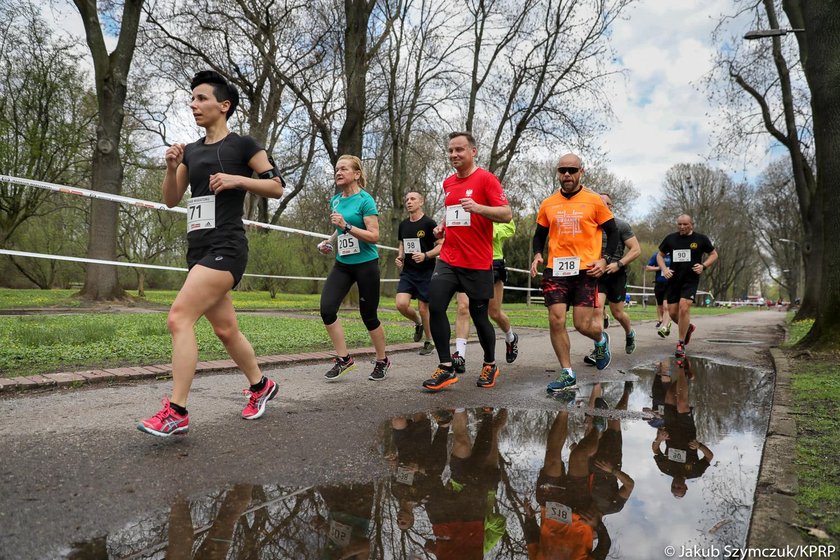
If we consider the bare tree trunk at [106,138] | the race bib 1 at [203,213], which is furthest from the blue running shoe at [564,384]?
the bare tree trunk at [106,138]

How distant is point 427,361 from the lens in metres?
6.88

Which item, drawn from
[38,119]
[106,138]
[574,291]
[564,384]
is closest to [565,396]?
[564,384]

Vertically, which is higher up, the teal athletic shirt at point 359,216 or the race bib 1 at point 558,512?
the teal athletic shirt at point 359,216

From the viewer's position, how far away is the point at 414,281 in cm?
756

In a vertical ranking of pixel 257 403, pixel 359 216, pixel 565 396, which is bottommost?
pixel 565 396

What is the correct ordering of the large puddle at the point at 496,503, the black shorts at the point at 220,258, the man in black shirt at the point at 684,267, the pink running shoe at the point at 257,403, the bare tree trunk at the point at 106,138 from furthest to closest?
the bare tree trunk at the point at 106,138 < the man in black shirt at the point at 684,267 < the pink running shoe at the point at 257,403 < the black shorts at the point at 220,258 < the large puddle at the point at 496,503

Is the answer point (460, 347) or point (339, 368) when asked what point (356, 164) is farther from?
point (460, 347)

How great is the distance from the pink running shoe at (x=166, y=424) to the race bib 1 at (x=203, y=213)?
1.07 meters

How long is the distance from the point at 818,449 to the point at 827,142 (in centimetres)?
710

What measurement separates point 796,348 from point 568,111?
1700cm

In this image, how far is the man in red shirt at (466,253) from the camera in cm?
521

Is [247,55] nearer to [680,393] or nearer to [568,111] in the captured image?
[568,111]

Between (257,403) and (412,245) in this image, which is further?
(412,245)

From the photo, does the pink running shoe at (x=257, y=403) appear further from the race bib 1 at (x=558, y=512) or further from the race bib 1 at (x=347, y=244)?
the race bib 1 at (x=558, y=512)
